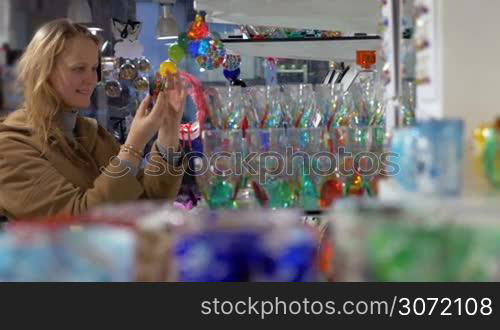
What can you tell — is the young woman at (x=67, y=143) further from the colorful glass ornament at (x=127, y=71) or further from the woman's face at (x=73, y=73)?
the colorful glass ornament at (x=127, y=71)

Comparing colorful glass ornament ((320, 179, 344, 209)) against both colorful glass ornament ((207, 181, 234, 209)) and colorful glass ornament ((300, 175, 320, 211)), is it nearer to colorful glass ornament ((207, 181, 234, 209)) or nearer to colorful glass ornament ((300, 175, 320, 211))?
colorful glass ornament ((300, 175, 320, 211))

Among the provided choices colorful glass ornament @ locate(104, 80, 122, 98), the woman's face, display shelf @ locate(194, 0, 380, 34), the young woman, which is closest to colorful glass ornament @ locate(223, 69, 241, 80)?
colorful glass ornament @ locate(104, 80, 122, 98)

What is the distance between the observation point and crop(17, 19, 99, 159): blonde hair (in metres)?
2.87

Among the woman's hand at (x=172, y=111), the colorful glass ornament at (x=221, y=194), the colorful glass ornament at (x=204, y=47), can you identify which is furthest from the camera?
the colorful glass ornament at (x=204, y=47)

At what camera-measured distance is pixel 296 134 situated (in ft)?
8.36

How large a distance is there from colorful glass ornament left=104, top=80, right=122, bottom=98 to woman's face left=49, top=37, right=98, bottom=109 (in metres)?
1.78

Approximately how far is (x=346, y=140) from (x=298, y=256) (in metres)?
1.34

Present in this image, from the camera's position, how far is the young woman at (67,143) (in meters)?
2.74

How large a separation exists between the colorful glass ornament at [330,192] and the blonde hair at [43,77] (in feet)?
3.31

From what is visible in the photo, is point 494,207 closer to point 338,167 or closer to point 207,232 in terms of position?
point 207,232

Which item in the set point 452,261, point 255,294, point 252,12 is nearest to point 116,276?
point 255,294

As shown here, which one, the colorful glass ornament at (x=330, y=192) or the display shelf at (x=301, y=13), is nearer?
the colorful glass ornament at (x=330, y=192)

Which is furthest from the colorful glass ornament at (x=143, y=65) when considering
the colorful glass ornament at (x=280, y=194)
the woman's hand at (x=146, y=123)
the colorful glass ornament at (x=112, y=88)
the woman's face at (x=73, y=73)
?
the colorful glass ornament at (x=280, y=194)

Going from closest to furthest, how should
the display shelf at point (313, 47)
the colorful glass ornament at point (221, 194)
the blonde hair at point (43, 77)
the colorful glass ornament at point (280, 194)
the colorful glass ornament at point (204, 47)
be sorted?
the colorful glass ornament at point (221, 194), the colorful glass ornament at point (280, 194), the blonde hair at point (43, 77), the display shelf at point (313, 47), the colorful glass ornament at point (204, 47)
